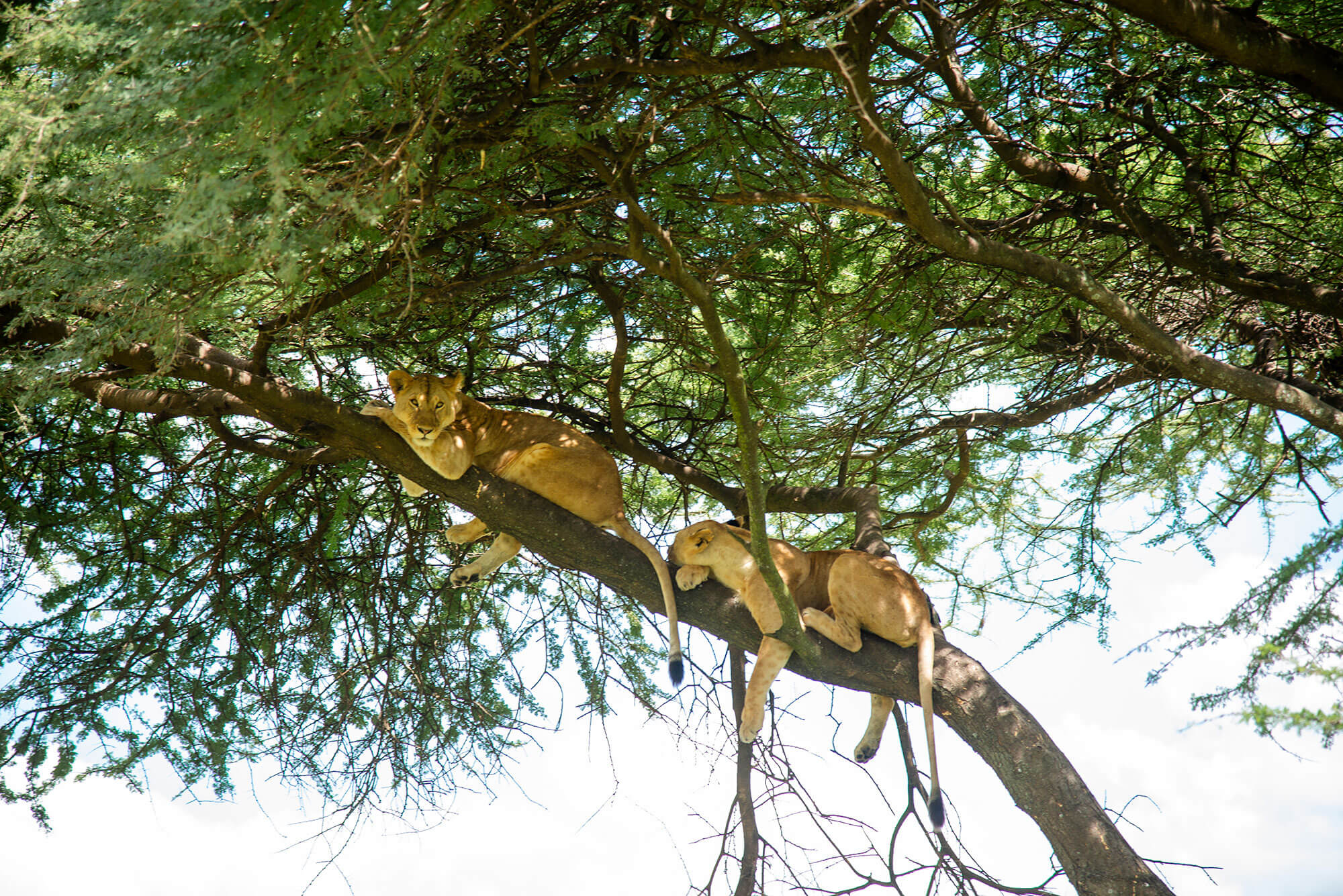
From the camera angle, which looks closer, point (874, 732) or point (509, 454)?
point (509, 454)

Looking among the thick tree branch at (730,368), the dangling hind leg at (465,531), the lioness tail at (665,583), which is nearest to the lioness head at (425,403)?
the dangling hind leg at (465,531)

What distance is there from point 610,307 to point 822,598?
7.36 ft

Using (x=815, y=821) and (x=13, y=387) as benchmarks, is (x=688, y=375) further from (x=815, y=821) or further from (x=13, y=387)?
(x=13, y=387)

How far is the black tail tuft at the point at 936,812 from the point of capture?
5318 mm

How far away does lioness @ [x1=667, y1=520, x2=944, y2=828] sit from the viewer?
211 inches

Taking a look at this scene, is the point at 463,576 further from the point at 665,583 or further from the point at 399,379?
the point at 665,583

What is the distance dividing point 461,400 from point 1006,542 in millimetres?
4736

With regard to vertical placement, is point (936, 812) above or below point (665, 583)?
below

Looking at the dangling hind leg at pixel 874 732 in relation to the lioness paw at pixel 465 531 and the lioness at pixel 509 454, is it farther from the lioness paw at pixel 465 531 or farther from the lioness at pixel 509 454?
the lioness paw at pixel 465 531

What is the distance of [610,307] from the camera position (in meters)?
→ 6.22

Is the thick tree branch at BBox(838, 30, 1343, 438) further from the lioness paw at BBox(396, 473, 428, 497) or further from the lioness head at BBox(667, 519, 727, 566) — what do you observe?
the lioness paw at BBox(396, 473, 428, 497)

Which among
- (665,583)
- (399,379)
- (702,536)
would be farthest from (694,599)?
(399,379)

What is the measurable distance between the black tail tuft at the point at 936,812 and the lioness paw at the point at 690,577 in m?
1.72

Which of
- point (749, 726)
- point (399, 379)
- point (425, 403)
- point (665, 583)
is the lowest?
point (749, 726)
